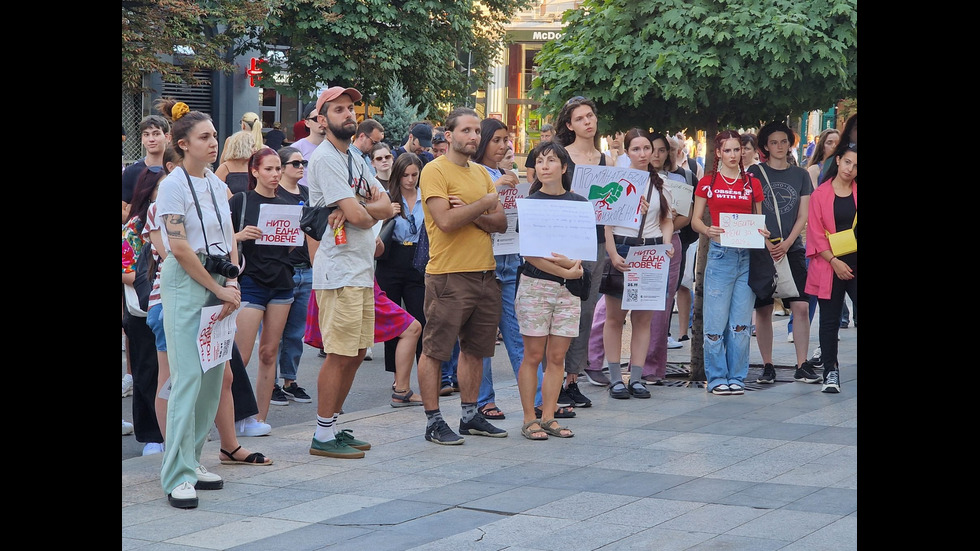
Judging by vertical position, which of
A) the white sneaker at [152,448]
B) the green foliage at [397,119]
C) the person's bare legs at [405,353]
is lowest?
the white sneaker at [152,448]

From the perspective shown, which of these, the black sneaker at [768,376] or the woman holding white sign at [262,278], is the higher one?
the woman holding white sign at [262,278]

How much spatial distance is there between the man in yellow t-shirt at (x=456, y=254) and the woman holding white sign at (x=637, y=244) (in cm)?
168

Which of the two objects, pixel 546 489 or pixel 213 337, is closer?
pixel 213 337

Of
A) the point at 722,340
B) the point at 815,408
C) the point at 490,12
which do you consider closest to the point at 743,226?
the point at 722,340

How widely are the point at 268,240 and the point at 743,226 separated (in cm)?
351

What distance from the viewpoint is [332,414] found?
670 centimetres

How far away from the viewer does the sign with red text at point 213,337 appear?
5.66 m

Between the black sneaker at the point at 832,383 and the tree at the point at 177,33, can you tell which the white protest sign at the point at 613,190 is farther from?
the tree at the point at 177,33

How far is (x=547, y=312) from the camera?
720 centimetres

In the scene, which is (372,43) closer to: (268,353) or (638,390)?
(638,390)

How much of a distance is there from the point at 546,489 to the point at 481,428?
4.72ft

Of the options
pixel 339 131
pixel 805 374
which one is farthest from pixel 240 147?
pixel 805 374

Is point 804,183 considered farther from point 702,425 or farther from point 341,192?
point 341,192

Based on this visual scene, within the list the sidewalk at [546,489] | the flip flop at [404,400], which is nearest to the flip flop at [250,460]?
the sidewalk at [546,489]
